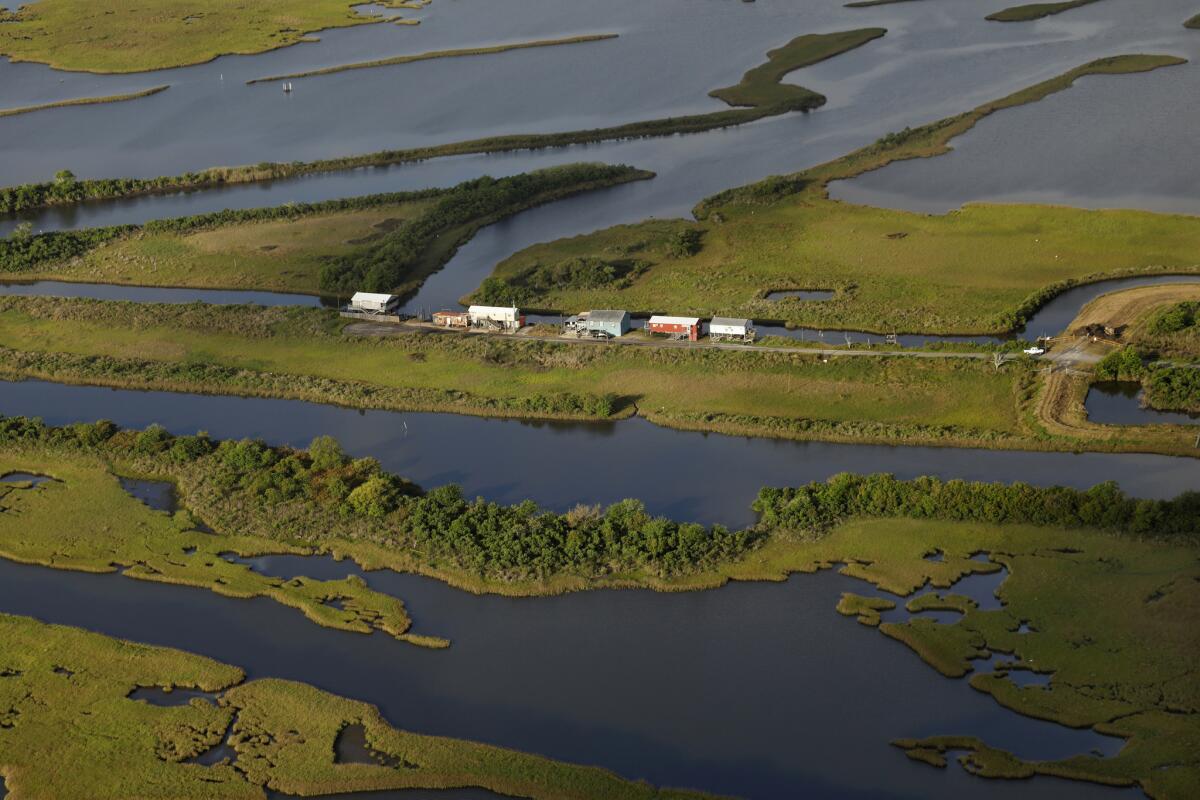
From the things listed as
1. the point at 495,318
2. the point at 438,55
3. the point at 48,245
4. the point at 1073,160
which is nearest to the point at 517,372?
the point at 495,318

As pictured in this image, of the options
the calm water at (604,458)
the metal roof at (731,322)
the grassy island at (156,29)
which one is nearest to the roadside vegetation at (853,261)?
the metal roof at (731,322)

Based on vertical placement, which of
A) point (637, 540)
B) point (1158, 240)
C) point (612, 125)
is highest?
point (612, 125)

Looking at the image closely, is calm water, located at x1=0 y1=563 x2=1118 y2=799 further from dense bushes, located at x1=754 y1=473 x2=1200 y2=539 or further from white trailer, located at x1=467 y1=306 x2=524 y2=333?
white trailer, located at x1=467 y1=306 x2=524 y2=333

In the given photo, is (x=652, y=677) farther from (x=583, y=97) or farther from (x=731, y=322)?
(x=583, y=97)

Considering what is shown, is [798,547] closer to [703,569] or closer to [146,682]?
[703,569]

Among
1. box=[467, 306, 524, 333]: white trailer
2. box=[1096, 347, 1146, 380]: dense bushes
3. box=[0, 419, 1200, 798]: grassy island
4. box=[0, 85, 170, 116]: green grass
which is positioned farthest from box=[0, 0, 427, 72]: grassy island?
box=[1096, 347, 1146, 380]: dense bushes

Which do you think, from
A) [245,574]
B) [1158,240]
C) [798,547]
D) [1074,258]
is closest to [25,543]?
[245,574]
